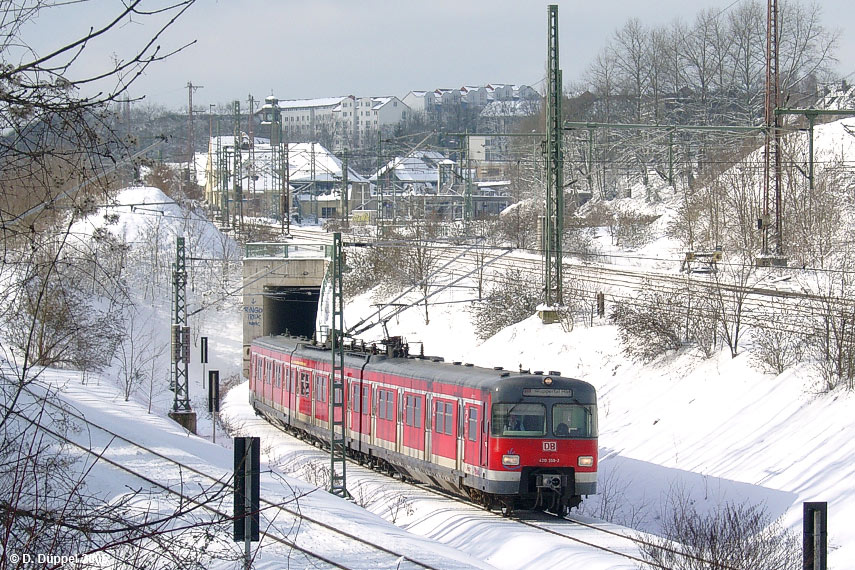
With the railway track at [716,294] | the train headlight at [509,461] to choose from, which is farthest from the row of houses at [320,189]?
the train headlight at [509,461]

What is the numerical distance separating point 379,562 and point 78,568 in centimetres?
708

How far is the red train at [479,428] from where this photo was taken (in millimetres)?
18531

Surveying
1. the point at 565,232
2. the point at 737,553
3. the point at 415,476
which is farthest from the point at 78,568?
the point at 565,232

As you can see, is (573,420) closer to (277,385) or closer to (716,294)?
(716,294)

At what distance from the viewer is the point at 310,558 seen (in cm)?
1219

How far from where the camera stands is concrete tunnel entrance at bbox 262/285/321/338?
5453 centimetres

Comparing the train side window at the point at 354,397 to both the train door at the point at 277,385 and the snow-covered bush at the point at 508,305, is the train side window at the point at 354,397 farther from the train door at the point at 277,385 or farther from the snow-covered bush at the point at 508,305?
the snow-covered bush at the point at 508,305

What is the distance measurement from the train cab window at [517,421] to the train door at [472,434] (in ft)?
1.66

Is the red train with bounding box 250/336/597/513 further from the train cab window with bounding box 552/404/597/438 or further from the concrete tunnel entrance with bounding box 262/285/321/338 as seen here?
the concrete tunnel entrance with bounding box 262/285/321/338

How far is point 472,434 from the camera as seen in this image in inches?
760

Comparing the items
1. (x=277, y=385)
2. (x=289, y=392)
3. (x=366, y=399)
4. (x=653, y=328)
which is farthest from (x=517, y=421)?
(x=277, y=385)

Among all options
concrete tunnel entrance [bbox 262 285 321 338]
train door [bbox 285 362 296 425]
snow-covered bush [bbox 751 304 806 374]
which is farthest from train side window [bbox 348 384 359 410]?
concrete tunnel entrance [bbox 262 285 321 338]

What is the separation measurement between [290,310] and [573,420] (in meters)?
41.8

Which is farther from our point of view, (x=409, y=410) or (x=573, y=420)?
(x=409, y=410)
